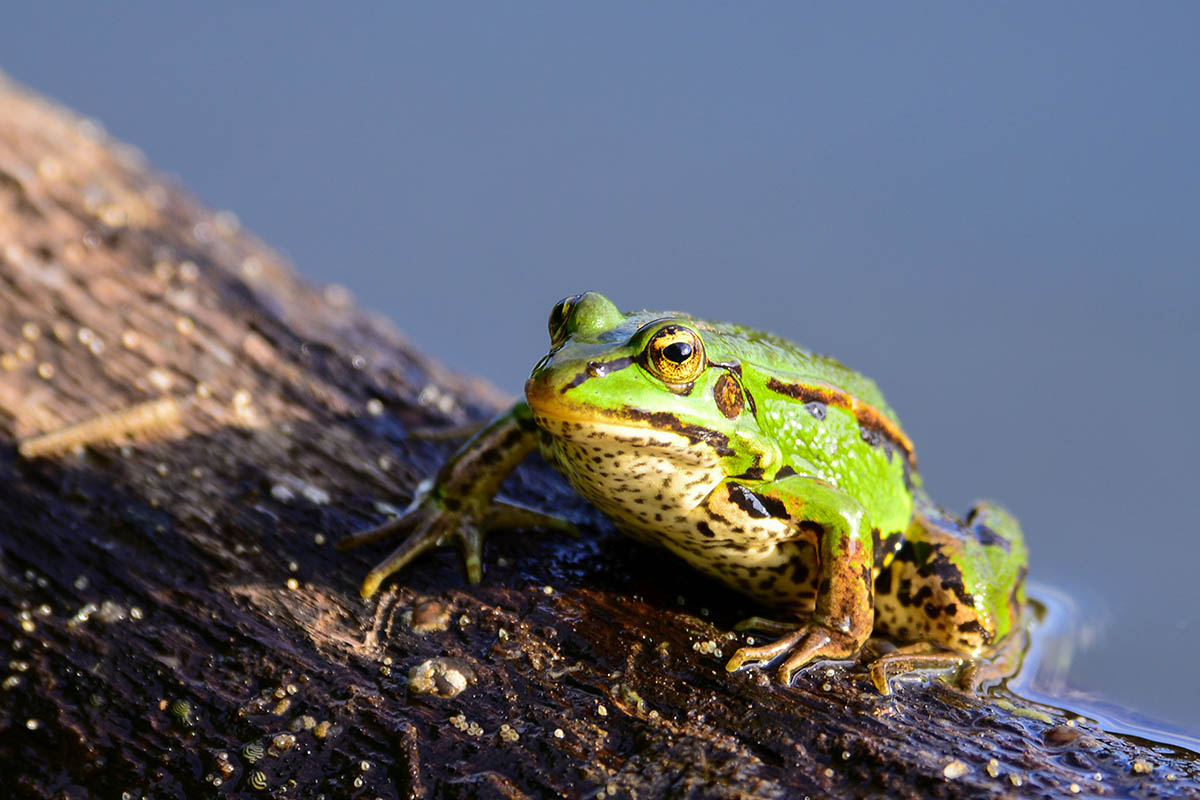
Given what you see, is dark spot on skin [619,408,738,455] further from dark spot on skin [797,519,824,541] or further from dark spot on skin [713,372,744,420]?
dark spot on skin [797,519,824,541]

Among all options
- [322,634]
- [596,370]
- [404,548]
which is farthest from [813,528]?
[322,634]

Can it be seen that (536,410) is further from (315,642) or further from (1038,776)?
(1038,776)

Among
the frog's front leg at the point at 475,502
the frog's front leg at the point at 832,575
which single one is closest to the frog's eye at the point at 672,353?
the frog's front leg at the point at 832,575

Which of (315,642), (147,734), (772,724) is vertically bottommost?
(147,734)

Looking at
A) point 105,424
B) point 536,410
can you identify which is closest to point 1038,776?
point 536,410

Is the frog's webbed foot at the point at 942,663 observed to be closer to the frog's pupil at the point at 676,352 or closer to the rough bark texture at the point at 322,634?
the rough bark texture at the point at 322,634

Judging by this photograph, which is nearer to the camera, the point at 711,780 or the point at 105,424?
the point at 711,780
